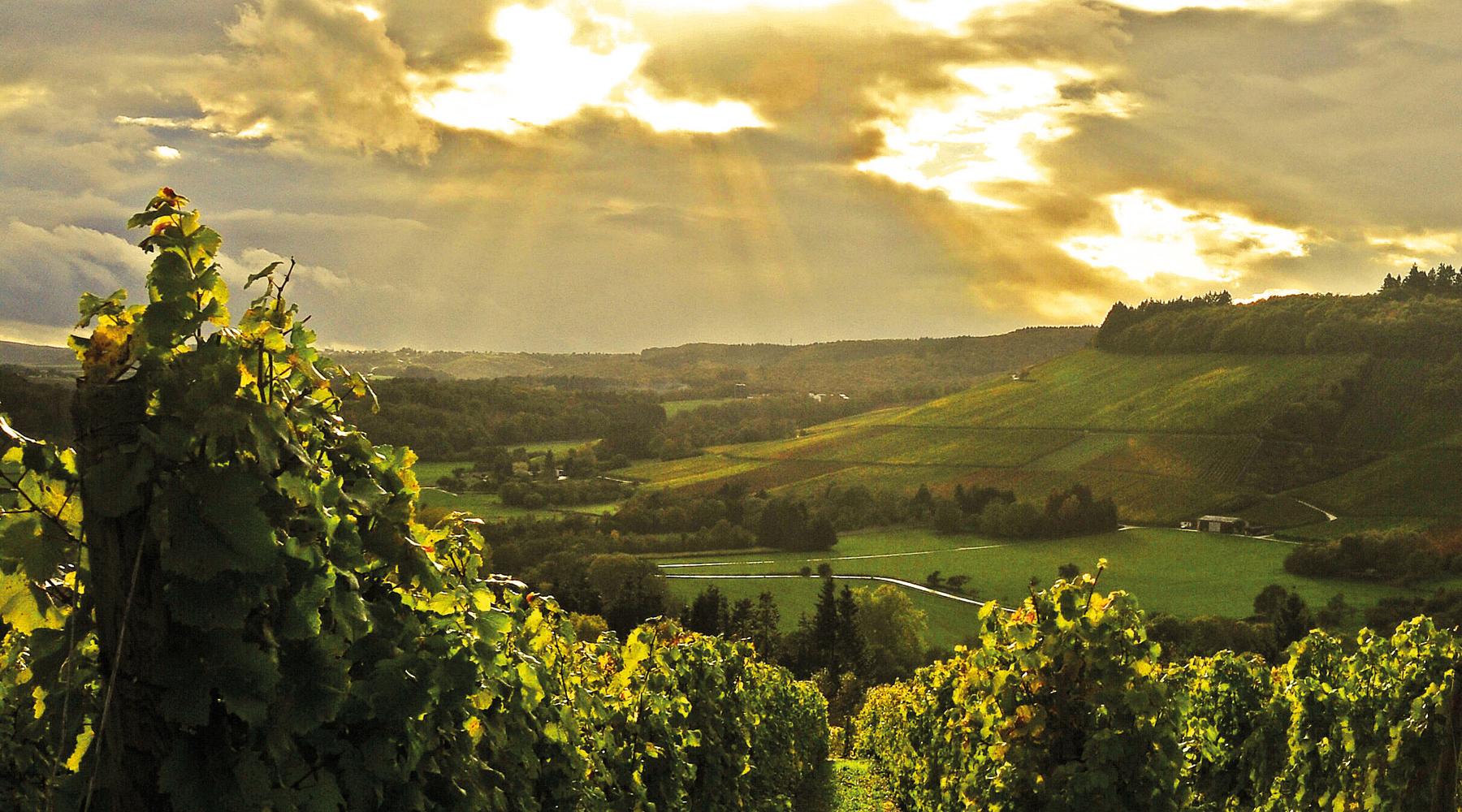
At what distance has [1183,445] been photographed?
114562 mm

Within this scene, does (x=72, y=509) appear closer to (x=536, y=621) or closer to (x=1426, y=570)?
(x=536, y=621)

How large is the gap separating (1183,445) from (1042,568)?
30.5 m

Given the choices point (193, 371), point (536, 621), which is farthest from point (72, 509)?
point (536, 621)

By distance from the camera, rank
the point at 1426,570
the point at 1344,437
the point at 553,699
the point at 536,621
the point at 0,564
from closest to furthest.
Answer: the point at 0,564, the point at 553,699, the point at 536,621, the point at 1426,570, the point at 1344,437

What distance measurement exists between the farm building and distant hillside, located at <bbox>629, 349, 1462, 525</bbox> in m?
2.24

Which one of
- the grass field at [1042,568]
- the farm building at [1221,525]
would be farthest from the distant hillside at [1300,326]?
the grass field at [1042,568]

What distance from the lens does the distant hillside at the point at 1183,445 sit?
106 meters

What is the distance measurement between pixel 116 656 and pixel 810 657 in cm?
Answer: 8157

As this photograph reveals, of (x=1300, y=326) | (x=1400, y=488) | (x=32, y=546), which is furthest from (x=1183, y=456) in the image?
(x=32, y=546)

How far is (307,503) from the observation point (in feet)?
9.38

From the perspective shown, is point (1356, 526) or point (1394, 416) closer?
point (1356, 526)

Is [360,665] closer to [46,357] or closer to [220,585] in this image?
[220,585]

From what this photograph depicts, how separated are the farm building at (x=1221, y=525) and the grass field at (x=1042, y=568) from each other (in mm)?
1742

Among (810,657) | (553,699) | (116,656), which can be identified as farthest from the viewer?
(810,657)
